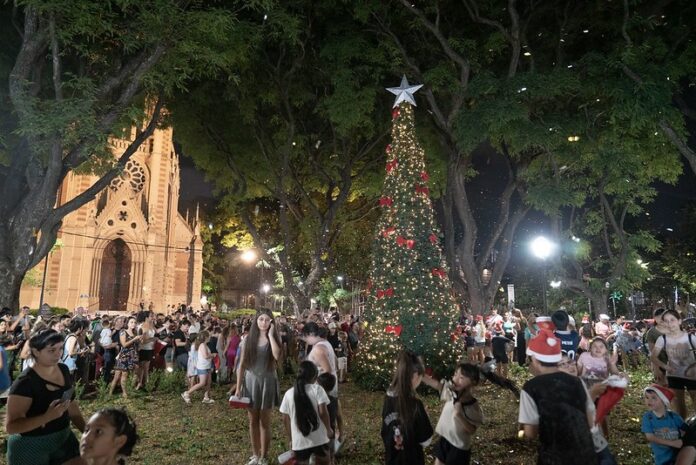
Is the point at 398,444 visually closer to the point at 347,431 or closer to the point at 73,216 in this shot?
the point at 347,431

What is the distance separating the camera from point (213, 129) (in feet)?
62.4

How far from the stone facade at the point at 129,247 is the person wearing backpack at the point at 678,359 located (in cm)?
3351

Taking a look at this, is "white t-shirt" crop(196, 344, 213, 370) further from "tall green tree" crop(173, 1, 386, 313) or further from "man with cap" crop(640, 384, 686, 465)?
"tall green tree" crop(173, 1, 386, 313)

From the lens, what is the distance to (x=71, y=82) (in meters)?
10.5

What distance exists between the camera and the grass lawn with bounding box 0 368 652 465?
617 cm

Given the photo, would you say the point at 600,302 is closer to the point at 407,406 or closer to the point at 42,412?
the point at 407,406

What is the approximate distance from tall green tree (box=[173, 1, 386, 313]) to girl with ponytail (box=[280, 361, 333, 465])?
12.7 m

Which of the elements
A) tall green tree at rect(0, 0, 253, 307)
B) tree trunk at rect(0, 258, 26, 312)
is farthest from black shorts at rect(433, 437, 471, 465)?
tree trunk at rect(0, 258, 26, 312)

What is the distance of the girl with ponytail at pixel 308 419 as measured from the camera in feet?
14.5

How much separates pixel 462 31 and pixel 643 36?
5.73 meters

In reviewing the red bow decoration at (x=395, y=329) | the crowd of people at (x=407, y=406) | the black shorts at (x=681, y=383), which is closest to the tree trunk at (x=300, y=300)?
the red bow decoration at (x=395, y=329)

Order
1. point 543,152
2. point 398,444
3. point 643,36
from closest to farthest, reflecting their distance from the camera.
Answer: point 398,444
point 643,36
point 543,152

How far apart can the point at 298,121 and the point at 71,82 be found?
10.6 meters

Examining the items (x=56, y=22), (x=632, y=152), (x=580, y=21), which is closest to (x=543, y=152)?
(x=632, y=152)
